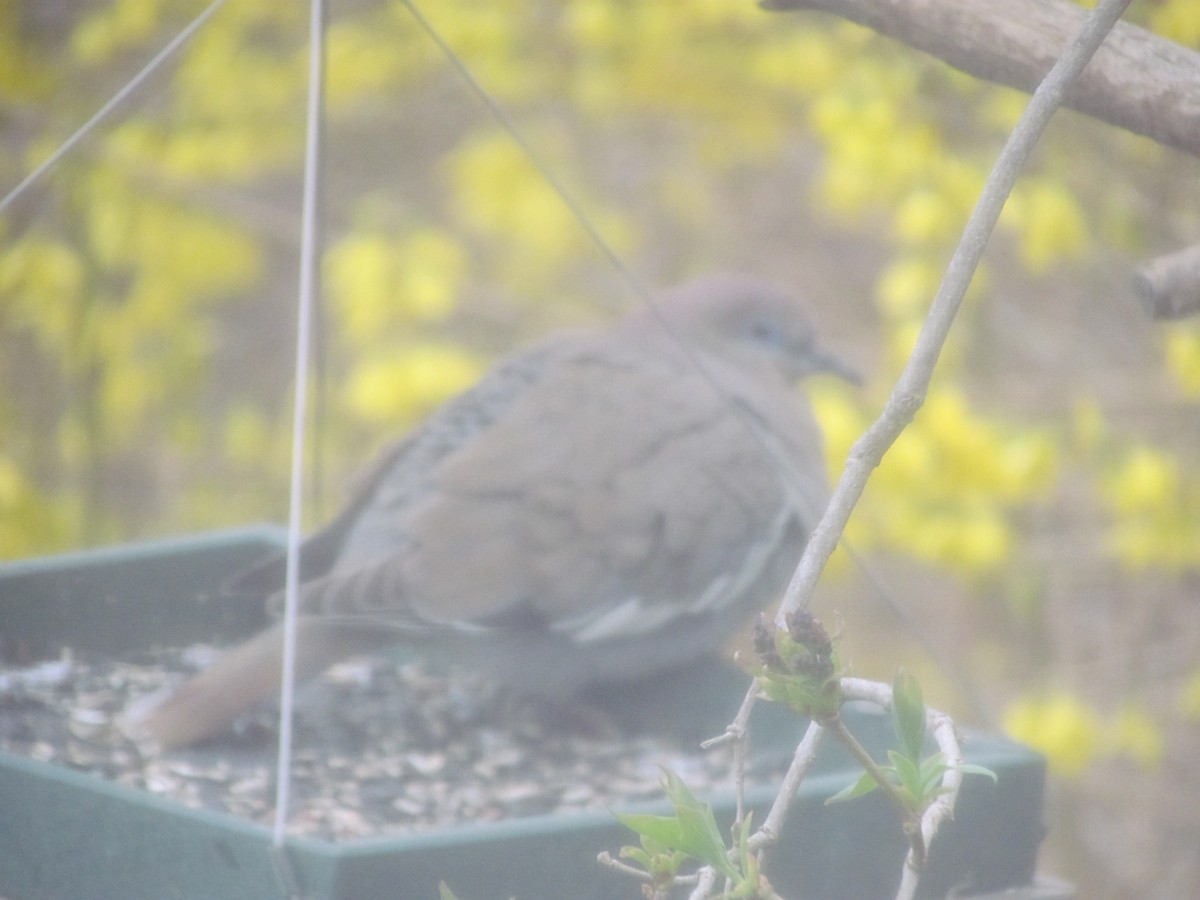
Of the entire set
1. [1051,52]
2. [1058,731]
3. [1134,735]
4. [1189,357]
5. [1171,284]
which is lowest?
[1134,735]

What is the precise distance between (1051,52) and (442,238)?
10.9 feet

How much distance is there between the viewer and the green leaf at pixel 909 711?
0.86 m

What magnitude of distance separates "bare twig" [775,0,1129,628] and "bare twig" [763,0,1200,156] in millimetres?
271

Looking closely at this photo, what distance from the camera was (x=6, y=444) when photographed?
4195mm

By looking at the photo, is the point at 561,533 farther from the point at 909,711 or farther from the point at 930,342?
the point at 909,711

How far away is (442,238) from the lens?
4.62 m

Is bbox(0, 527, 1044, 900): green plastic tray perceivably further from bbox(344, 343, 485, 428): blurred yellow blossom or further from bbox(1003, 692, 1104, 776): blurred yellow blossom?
bbox(344, 343, 485, 428): blurred yellow blossom

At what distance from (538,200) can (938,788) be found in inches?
150

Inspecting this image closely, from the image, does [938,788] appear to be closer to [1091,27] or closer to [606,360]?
[1091,27]

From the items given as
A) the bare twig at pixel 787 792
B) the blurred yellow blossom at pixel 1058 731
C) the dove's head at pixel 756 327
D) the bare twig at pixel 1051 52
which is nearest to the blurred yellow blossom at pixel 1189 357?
the dove's head at pixel 756 327

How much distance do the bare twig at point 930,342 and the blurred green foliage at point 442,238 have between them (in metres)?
1.68

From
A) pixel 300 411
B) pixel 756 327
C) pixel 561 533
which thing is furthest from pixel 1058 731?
pixel 300 411

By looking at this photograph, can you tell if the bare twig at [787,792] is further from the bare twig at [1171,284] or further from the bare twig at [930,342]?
the bare twig at [1171,284]

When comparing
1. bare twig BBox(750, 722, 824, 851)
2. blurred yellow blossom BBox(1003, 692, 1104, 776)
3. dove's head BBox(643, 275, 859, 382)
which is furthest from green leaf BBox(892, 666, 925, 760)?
blurred yellow blossom BBox(1003, 692, 1104, 776)
